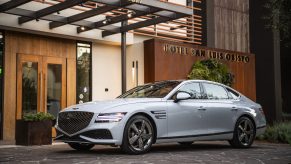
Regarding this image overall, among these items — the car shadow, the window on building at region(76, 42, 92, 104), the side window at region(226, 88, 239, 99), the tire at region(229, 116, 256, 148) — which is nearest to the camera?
the car shadow

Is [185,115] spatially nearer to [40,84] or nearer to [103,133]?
[103,133]

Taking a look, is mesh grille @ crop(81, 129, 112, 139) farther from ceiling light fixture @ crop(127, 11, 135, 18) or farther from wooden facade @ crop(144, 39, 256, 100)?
wooden facade @ crop(144, 39, 256, 100)

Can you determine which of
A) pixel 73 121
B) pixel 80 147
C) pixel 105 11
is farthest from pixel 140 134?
pixel 105 11

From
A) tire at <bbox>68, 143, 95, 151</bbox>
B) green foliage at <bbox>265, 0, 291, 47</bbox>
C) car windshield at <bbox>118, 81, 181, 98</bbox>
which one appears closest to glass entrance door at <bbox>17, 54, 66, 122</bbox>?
tire at <bbox>68, 143, 95, 151</bbox>

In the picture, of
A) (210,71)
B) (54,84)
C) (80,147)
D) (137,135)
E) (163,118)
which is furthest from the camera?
(210,71)

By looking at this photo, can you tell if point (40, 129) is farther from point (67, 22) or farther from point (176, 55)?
point (176, 55)

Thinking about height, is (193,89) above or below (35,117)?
above

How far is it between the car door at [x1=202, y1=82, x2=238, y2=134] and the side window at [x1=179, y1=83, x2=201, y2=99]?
21 centimetres

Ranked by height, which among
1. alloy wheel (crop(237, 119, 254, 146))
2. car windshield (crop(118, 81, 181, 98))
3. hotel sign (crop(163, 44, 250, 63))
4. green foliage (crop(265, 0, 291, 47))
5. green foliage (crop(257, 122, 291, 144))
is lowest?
green foliage (crop(257, 122, 291, 144))

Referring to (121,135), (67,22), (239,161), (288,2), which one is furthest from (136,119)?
(67,22)

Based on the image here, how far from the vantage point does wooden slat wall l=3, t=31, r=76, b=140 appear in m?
14.5

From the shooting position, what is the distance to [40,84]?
15.2m

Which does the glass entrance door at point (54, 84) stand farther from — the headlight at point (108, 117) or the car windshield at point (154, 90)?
the headlight at point (108, 117)

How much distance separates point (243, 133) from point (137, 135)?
330 cm
